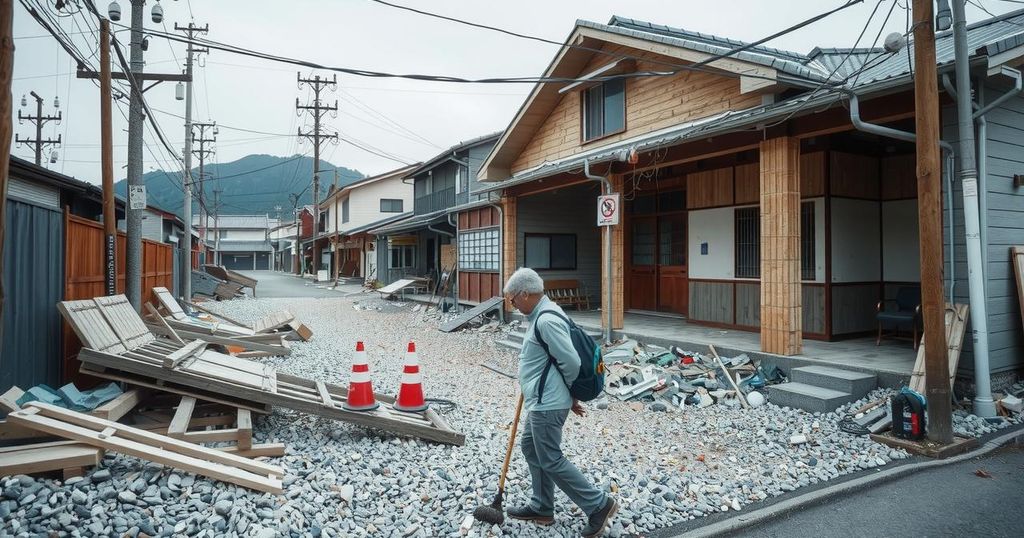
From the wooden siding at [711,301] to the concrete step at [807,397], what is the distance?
338 cm

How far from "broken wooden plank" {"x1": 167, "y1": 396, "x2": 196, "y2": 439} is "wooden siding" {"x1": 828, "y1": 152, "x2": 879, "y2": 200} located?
8.58m

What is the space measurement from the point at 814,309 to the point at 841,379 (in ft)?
8.60

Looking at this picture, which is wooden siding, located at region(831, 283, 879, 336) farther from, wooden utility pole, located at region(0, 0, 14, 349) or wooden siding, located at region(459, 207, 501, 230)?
wooden utility pole, located at region(0, 0, 14, 349)

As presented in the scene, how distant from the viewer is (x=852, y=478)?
4.54m

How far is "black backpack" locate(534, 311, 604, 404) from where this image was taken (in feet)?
11.2

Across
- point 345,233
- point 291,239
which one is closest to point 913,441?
point 345,233

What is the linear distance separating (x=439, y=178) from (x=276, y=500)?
22.5 meters

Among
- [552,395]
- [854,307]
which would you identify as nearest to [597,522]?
[552,395]

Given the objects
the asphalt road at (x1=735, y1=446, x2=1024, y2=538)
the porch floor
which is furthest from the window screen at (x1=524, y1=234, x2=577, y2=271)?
the asphalt road at (x1=735, y1=446, x2=1024, y2=538)

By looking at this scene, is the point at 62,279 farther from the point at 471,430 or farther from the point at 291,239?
the point at 291,239

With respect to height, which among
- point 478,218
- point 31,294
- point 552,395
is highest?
point 478,218

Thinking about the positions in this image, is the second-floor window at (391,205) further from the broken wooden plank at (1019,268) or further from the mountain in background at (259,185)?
the mountain in background at (259,185)

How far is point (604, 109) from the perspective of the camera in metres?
11.7

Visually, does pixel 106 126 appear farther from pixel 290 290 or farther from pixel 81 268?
pixel 290 290
